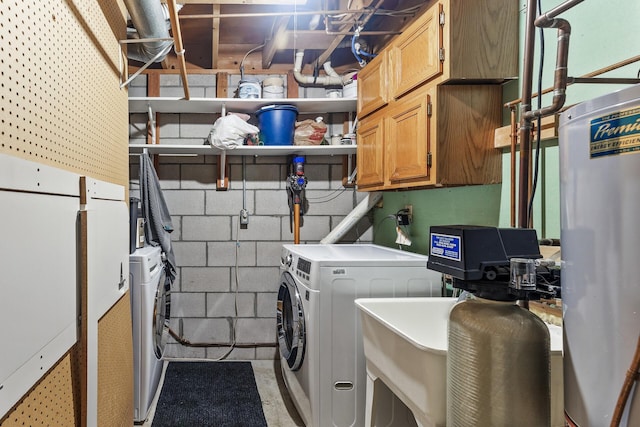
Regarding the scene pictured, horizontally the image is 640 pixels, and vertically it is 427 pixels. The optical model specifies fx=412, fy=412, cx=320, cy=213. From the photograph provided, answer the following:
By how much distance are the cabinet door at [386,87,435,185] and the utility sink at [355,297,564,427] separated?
27.2 inches

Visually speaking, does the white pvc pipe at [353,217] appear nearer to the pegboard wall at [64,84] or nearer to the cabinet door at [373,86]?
the cabinet door at [373,86]

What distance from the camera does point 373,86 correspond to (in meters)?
2.70

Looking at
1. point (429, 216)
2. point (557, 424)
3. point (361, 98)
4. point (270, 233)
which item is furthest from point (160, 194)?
point (557, 424)

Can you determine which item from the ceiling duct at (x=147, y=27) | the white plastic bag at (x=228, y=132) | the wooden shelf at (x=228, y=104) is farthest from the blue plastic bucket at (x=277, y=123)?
the ceiling duct at (x=147, y=27)

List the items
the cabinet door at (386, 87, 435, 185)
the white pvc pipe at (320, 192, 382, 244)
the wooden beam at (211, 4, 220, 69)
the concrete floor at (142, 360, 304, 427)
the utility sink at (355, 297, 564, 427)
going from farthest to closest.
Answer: the white pvc pipe at (320, 192, 382, 244) → the wooden beam at (211, 4, 220, 69) → the concrete floor at (142, 360, 304, 427) → the cabinet door at (386, 87, 435, 185) → the utility sink at (355, 297, 564, 427)

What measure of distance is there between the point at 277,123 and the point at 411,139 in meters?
1.35

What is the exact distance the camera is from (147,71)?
3.36 metres

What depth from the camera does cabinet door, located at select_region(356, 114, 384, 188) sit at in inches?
102

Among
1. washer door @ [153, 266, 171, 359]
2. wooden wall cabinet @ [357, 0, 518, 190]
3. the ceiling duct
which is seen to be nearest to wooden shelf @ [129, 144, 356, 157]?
the ceiling duct

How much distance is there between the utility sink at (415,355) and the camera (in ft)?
3.63

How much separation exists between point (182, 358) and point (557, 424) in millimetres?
3005

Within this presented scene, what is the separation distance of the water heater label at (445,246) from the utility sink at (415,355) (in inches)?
10.4

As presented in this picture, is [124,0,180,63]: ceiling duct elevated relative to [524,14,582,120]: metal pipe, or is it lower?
elevated

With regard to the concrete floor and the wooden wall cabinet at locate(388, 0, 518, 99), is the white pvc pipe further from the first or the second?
the wooden wall cabinet at locate(388, 0, 518, 99)
